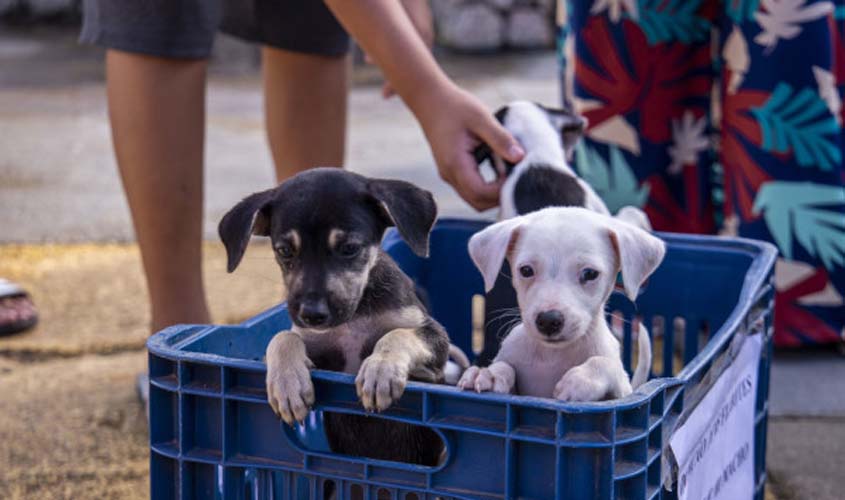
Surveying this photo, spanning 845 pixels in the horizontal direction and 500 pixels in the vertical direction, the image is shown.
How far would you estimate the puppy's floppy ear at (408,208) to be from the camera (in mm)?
2217

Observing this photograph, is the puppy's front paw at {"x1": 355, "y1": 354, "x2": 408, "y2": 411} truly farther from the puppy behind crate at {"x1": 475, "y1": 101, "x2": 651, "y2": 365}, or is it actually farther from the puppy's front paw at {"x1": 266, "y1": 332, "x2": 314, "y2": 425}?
the puppy behind crate at {"x1": 475, "y1": 101, "x2": 651, "y2": 365}

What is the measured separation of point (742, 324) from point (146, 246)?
1.60 metres

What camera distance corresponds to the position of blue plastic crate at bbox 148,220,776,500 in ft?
5.62

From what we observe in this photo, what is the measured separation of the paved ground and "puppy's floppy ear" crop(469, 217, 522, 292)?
1102 millimetres

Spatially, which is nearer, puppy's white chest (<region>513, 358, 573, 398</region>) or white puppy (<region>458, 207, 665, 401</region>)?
white puppy (<region>458, 207, 665, 401</region>)

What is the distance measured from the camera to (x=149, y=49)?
3.02 meters

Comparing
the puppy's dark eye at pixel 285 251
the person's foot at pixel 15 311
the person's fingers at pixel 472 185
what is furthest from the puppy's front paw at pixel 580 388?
the person's foot at pixel 15 311

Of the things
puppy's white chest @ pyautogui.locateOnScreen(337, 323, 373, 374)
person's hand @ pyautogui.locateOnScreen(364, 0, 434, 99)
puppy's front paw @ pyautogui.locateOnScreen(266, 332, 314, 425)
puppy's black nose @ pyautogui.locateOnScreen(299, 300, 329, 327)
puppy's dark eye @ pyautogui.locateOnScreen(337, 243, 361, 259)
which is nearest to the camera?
puppy's front paw @ pyautogui.locateOnScreen(266, 332, 314, 425)

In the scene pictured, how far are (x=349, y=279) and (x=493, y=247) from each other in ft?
0.87

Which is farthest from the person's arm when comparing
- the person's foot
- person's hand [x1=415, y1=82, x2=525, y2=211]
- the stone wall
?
the stone wall

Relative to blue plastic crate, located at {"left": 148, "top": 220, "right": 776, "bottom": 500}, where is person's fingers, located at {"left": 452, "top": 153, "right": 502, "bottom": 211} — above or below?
above

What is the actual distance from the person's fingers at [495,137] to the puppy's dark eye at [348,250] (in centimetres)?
63

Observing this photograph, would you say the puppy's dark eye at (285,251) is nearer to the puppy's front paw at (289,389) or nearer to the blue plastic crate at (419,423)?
the blue plastic crate at (419,423)

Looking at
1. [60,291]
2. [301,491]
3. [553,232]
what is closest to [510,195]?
[553,232]
